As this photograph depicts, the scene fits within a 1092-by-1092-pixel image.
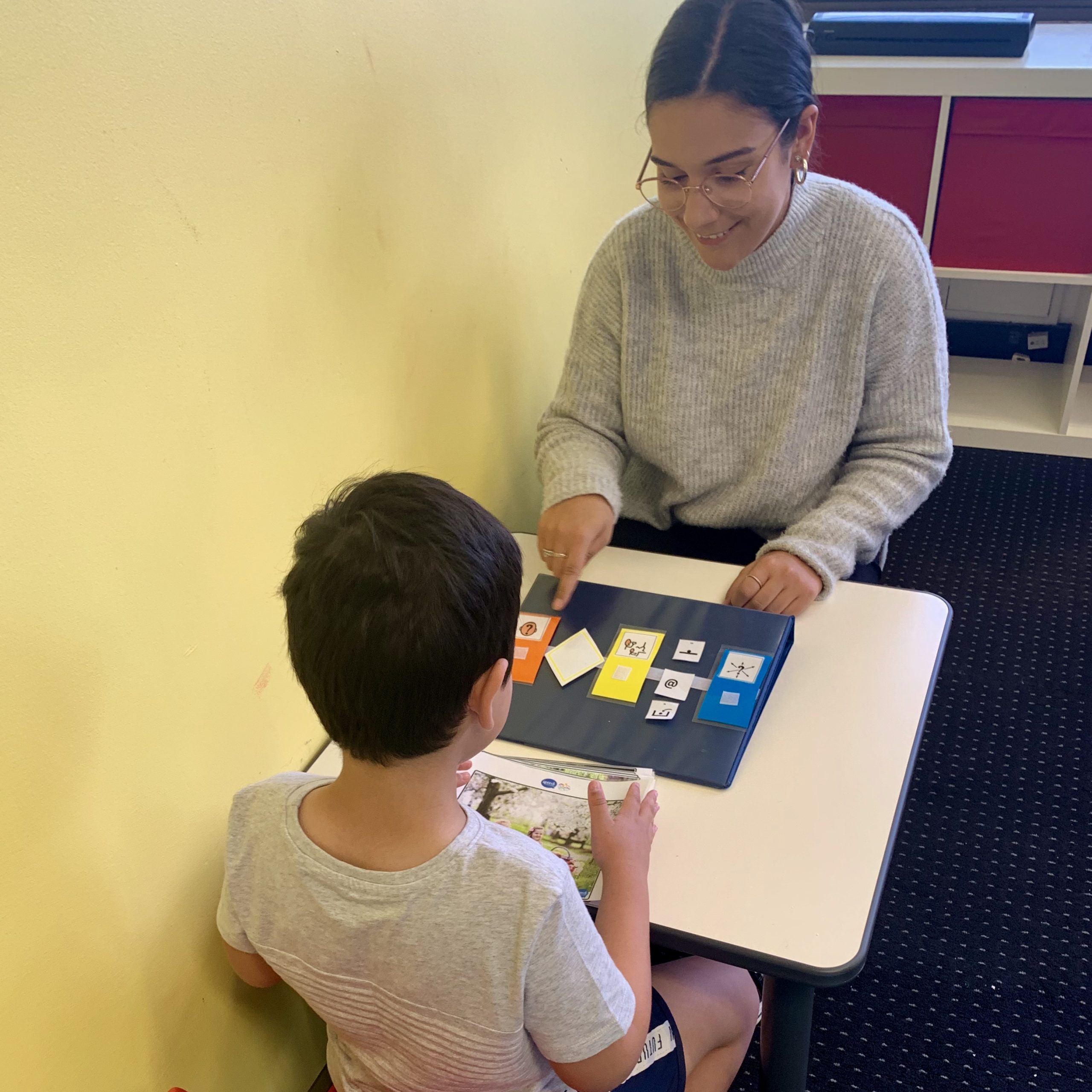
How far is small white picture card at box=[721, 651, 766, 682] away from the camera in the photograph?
108 cm

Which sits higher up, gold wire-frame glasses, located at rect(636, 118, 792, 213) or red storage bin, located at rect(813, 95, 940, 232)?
gold wire-frame glasses, located at rect(636, 118, 792, 213)

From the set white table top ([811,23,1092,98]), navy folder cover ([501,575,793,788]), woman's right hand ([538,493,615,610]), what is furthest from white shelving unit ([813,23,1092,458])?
navy folder cover ([501,575,793,788])

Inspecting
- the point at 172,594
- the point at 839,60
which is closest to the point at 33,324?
the point at 172,594

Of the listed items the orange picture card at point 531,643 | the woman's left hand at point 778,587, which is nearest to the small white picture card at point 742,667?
the woman's left hand at point 778,587

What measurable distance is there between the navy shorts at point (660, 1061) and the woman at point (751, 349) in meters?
0.50

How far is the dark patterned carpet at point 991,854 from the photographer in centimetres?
137

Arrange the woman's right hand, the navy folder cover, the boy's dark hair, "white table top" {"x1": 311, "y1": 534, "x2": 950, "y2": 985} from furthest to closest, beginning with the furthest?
1. the woman's right hand
2. the navy folder cover
3. "white table top" {"x1": 311, "y1": 534, "x2": 950, "y2": 985}
4. the boy's dark hair

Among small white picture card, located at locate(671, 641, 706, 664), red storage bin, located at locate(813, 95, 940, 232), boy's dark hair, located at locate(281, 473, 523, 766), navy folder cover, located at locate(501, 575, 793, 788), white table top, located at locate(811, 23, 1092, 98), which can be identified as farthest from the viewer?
red storage bin, located at locate(813, 95, 940, 232)

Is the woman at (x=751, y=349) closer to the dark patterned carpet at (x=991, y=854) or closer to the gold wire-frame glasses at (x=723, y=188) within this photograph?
the gold wire-frame glasses at (x=723, y=188)

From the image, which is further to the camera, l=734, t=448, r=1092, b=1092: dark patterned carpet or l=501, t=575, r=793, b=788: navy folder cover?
l=734, t=448, r=1092, b=1092: dark patterned carpet

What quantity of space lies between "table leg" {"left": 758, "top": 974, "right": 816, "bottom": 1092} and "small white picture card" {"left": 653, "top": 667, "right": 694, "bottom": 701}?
299 mm

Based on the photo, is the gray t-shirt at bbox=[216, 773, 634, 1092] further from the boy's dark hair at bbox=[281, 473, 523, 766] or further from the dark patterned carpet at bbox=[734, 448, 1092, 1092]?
the dark patterned carpet at bbox=[734, 448, 1092, 1092]

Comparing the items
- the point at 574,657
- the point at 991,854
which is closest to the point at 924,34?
the point at 991,854

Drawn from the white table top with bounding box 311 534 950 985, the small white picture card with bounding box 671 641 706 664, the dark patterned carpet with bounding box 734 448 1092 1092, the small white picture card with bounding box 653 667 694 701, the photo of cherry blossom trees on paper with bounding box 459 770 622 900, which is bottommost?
the dark patterned carpet with bounding box 734 448 1092 1092
